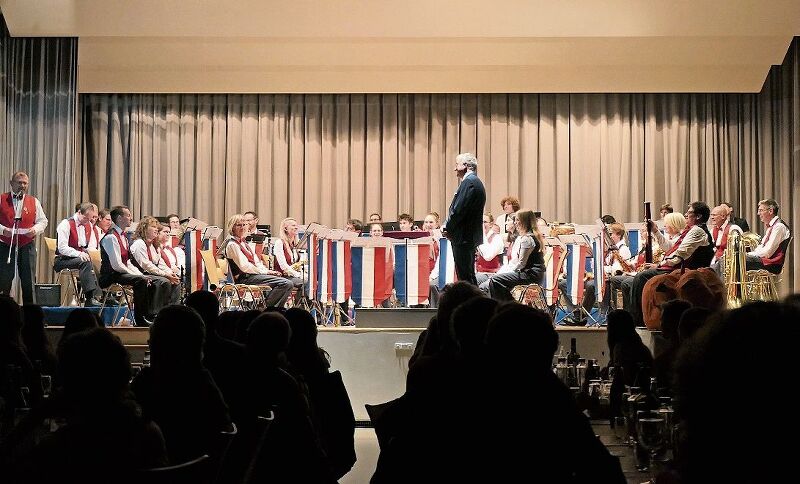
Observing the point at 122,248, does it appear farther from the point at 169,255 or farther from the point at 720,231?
the point at 720,231

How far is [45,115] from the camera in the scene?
12766 millimetres

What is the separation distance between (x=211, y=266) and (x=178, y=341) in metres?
7.00

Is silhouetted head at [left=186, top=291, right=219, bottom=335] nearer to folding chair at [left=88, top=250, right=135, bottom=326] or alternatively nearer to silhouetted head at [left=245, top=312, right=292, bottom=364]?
silhouetted head at [left=245, top=312, right=292, bottom=364]

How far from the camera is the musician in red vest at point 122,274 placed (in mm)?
9047

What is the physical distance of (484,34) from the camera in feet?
42.0

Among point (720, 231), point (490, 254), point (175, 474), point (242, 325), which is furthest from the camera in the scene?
point (720, 231)

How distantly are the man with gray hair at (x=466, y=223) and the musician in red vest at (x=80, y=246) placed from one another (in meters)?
4.38

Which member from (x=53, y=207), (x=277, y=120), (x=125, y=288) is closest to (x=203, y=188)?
(x=277, y=120)

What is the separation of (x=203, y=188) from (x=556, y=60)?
5194 mm

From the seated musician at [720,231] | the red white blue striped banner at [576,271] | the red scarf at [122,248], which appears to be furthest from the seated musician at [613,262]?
the red scarf at [122,248]

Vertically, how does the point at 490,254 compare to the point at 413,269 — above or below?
above

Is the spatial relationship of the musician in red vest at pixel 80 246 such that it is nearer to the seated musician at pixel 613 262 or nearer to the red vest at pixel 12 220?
the red vest at pixel 12 220

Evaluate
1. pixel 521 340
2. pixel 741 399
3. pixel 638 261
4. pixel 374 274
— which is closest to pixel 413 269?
pixel 374 274

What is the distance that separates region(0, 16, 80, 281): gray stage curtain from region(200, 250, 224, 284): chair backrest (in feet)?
11.9
